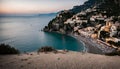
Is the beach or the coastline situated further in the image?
the coastline

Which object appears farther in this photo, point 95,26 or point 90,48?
point 95,26

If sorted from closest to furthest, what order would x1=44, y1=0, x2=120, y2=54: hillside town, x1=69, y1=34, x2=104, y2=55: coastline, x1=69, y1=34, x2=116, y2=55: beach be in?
x1=69, y1=34, x2=116, y2=55: beach → x1=69, y1=34, x2=104, y2=55: coastline → x1=44, y1=0, x2=120, y2=54: hillside town

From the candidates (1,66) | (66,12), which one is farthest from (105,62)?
(66,12)

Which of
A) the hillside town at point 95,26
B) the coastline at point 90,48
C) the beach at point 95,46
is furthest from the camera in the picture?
the hillside town at point 95,26

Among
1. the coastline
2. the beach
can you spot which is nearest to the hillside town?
the beach

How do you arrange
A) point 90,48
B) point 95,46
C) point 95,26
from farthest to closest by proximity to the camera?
point 95,26 → point 95,46 → point 90,48

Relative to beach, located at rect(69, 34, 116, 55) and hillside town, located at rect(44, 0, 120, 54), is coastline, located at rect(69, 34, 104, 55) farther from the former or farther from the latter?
hillside town, located at rect(44, 0, 120, 54)

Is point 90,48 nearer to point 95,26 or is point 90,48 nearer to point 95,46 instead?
point 95,46

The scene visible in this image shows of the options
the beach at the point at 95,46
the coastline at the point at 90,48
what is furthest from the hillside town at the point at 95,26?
the coastline at the point at 90,48

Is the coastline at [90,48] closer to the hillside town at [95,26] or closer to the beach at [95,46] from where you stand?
the beach at [95,46]

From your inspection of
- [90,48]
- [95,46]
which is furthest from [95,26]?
[90,48]

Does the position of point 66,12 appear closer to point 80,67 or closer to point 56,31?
point 56,31
